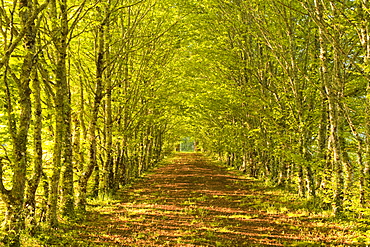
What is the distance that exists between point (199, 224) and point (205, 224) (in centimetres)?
23

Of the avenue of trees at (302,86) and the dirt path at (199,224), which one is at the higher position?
the avenue of trees at (302,86)

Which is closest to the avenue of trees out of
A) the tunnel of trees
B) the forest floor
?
the tunnel of trees

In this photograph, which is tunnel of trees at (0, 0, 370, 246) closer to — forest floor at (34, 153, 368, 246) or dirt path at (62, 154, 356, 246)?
forest floor at (34, 153, 368, 246)

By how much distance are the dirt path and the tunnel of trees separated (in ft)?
4.63

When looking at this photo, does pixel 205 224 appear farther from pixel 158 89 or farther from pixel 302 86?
pixel 158 89

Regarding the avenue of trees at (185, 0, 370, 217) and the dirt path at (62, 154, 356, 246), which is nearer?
the dirt path at (62, 154, 356, 246)

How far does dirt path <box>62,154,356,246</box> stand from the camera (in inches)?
351

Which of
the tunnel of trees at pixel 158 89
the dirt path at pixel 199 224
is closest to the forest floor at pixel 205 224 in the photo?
the dirt path at pixel 199 224

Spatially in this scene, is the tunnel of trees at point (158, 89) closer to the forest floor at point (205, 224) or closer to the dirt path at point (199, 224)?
the forest floor at point (205, 224)

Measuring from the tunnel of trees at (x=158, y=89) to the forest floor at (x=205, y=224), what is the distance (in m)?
1.01

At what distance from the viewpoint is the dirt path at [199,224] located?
351 inches

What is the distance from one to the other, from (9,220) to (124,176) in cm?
1494

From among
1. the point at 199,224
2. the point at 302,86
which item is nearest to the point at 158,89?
the point at 302,86

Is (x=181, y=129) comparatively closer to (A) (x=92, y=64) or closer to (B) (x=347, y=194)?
(A) (x=92, y=64)
